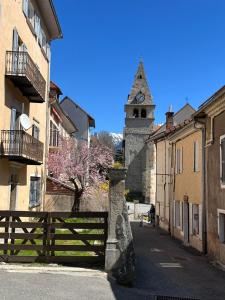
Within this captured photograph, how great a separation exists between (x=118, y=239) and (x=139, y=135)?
62648 millimetres

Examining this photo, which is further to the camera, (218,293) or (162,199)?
(162,199)

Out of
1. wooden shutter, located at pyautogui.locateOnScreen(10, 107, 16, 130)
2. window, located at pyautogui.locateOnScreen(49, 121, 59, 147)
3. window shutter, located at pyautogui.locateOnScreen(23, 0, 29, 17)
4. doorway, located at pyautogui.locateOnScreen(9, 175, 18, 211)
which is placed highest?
window shutter, located at pyautogui.locateOnScreen(23, 0, 29, 17)

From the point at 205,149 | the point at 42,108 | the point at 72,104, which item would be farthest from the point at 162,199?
the point at 72,104

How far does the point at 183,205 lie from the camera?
73.7ft

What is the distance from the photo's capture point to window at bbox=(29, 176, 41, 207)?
21828 mm

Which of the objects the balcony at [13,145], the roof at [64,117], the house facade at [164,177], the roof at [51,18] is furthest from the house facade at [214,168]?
the roof at [64,117]

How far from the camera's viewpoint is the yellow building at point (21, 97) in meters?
15.8

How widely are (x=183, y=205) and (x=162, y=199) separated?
7.37 metres

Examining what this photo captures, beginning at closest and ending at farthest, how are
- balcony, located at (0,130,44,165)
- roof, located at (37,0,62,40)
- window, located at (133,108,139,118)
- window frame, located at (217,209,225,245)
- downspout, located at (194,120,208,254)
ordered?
window frame, located at (217,209,225,245)
balcony, located at (0,130,44,165)
downspout, located at (194,120,208,254)
roof, located at (37,0,62,40)
window, located at (133,108,139,118)

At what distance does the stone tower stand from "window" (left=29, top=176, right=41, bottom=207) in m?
44.6

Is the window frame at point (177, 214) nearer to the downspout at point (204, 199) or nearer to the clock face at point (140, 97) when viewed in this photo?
the downspout at point (204, 199)

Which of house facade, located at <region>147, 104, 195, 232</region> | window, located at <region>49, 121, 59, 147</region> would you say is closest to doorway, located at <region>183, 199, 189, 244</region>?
house facade, located at <region>147, 104, 195, 232</region>

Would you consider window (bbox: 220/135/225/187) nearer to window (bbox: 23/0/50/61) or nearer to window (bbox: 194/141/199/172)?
window (bbox: 194/141/199/172)

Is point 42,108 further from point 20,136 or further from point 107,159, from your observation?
point 107,159
